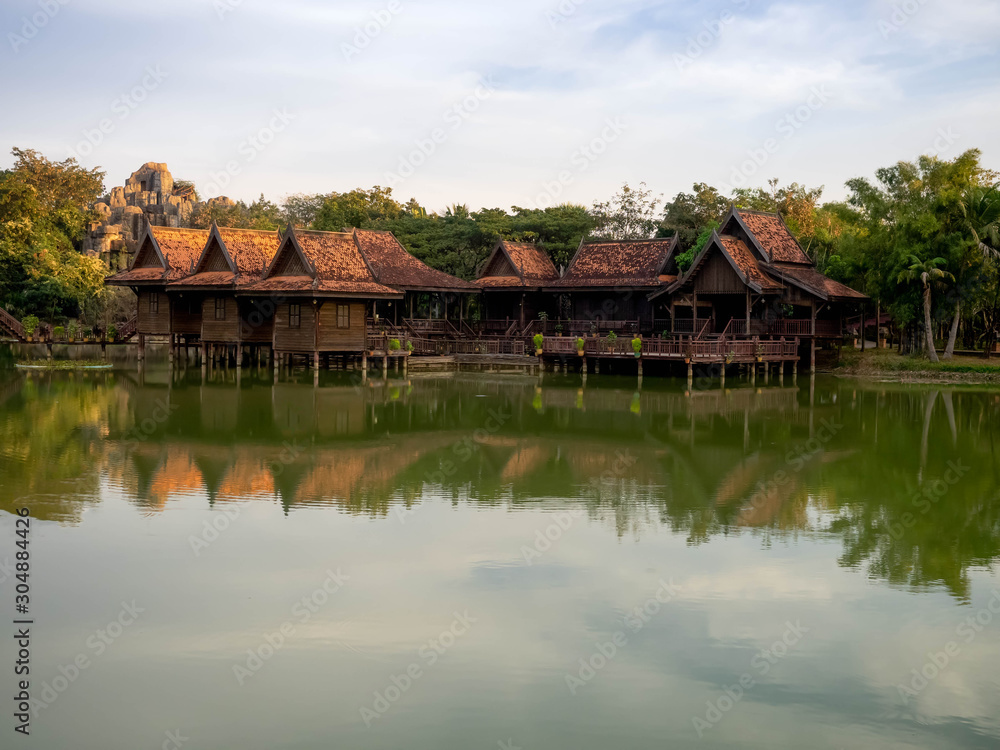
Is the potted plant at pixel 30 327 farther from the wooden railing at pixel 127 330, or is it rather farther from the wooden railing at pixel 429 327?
the wooden railing at pixel 429 327

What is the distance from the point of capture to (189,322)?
→ 39.3 m

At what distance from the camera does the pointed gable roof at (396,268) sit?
37.8 metres

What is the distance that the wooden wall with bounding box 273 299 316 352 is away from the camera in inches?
1345

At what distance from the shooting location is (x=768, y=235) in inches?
1476

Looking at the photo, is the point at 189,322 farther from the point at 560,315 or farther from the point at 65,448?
the point at 65,448

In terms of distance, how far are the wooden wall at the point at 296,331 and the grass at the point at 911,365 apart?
18.9 m

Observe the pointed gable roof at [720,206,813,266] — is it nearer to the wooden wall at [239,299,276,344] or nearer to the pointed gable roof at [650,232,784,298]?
the pointed gable roof at [650,232,784,298]

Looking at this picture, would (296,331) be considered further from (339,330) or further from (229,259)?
(229,259)

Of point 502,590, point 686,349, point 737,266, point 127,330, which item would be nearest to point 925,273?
point 737,266

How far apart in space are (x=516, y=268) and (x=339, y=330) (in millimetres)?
9068

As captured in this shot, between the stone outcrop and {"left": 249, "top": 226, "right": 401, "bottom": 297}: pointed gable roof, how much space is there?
27055 mm

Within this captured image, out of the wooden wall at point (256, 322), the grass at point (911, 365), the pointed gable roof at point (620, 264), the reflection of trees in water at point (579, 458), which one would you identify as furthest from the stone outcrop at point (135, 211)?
the grass at point (911, 365)

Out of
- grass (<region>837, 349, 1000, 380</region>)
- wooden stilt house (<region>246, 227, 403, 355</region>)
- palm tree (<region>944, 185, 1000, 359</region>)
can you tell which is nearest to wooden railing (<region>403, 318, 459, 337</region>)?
wooden stilt house (<region>246, 227, 403, 355</region>)

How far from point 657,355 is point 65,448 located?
20.3 metres
